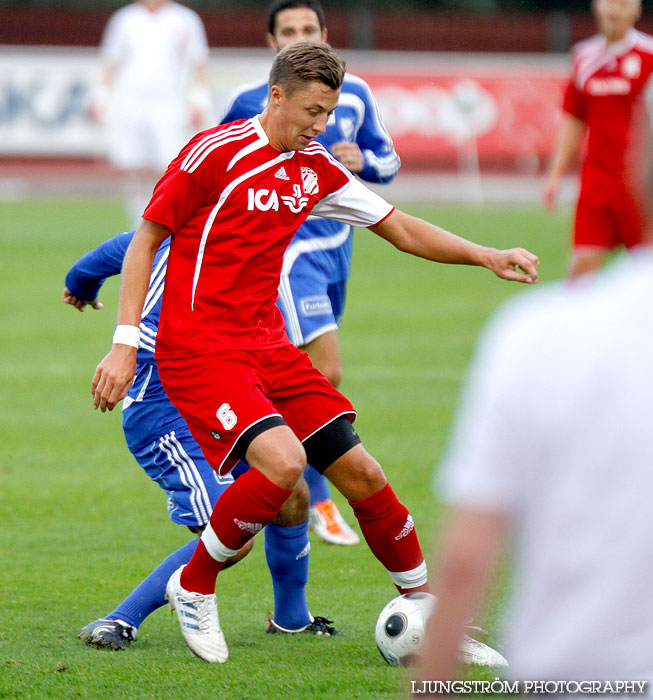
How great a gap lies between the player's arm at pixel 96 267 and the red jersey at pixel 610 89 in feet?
16.1

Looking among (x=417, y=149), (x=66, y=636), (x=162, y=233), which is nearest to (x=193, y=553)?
(x=66, y=636)

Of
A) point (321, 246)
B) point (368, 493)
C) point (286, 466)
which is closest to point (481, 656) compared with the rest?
point (368, 493)

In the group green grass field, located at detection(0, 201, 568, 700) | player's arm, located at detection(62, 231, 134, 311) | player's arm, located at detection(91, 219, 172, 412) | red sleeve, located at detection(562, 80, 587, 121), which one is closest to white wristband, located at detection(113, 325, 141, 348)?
player's arm, located at detection(91, 219, 172, 412)

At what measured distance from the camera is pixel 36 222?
19.2 m

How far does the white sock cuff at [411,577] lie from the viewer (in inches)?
160

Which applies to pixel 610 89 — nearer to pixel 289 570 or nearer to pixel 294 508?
pixel 294 508

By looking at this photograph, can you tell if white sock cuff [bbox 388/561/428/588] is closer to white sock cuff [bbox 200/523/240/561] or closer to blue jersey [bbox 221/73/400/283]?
white sock cuff [bbox 200/523/240/561]

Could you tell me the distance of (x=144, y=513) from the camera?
20.0 feet

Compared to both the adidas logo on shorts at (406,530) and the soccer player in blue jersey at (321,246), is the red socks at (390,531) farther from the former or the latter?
the soccer player in blue jersey at (321,246)

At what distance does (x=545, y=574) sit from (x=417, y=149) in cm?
2305

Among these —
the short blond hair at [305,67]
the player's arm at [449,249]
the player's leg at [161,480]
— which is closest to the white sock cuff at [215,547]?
the player's leg at [161,480]

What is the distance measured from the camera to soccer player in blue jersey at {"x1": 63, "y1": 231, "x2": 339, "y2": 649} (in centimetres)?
425

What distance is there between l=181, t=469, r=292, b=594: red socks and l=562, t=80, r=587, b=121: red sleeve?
19.4 ft

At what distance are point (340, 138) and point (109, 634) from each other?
2.66 m
